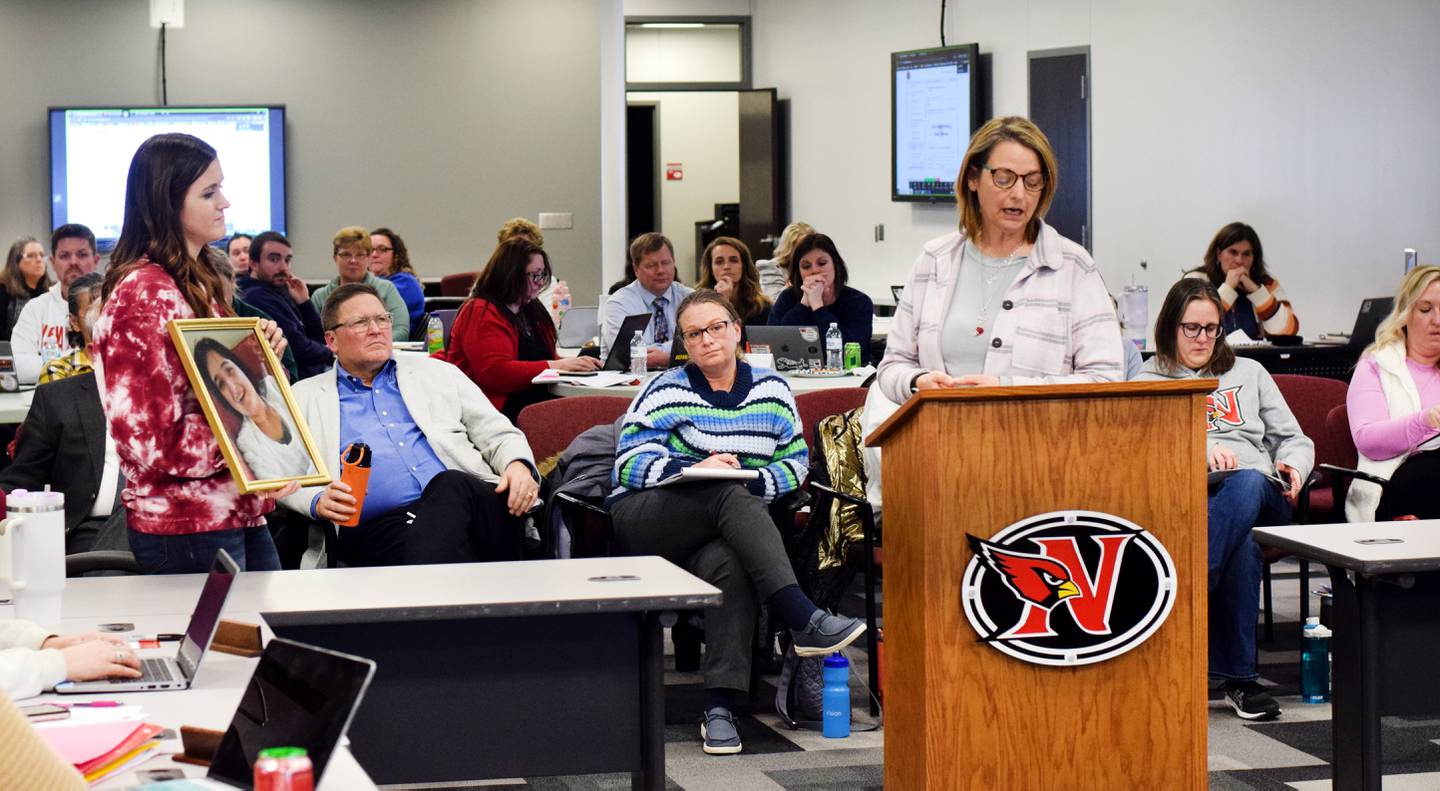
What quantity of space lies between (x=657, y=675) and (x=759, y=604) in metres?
1.49

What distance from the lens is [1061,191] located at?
941 cm

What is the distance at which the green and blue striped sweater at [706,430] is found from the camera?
4520 millimetres

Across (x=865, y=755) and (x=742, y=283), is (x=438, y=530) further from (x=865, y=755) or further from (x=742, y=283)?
(x=742, y=283)

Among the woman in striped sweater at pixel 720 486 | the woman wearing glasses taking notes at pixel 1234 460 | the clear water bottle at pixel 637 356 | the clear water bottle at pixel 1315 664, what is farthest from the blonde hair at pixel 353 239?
the clear water bottle at pixel 1315 664

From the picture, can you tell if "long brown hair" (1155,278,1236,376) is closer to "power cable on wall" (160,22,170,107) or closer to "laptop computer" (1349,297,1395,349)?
"laptop computer" (1349,297,1395,349)

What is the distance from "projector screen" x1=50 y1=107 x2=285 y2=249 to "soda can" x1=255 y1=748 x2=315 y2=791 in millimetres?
10745

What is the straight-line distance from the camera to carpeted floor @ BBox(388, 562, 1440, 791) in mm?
3859

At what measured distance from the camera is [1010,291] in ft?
11.2

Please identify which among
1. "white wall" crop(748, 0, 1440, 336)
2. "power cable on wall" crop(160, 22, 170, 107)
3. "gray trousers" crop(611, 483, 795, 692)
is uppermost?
"power cable on wall" crop(160, 22, 170, 107)

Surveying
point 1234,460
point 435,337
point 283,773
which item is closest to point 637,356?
point 435,337

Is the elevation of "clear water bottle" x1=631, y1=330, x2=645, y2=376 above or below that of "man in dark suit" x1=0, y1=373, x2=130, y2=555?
above

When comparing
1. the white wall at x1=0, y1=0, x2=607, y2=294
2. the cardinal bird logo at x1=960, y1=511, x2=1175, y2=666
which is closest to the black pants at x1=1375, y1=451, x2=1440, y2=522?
the cardinal bird logo at x1=960, y1=511, x2=1175, y2=666

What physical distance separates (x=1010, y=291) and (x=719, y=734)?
1.47 meters

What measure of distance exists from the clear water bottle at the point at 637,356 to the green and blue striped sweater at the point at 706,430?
5.57ft
